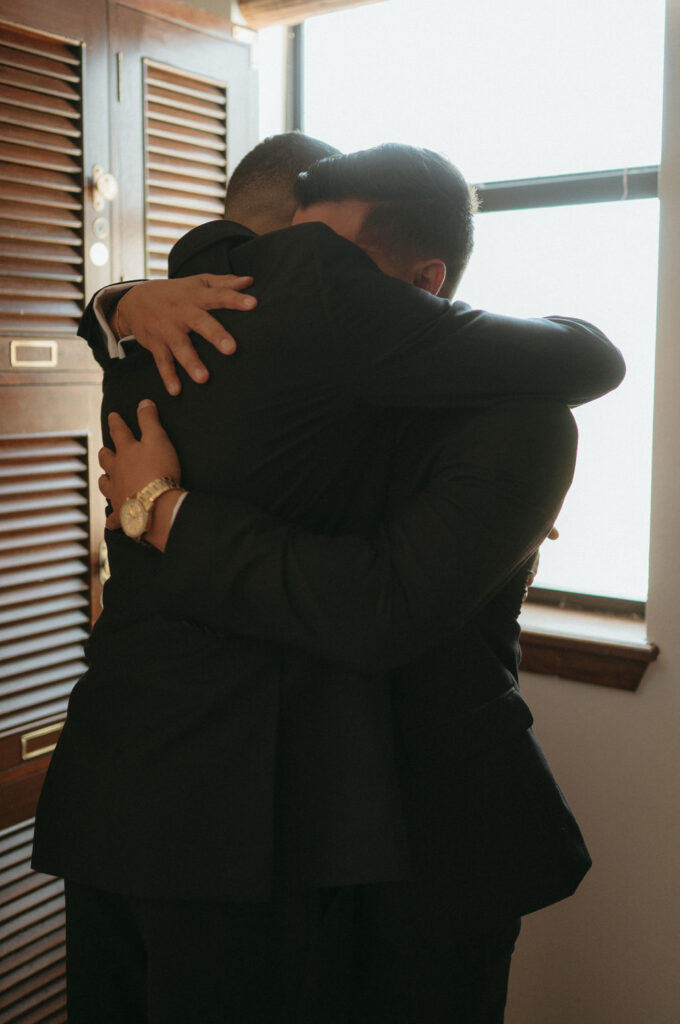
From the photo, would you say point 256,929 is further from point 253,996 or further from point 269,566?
point 269,566

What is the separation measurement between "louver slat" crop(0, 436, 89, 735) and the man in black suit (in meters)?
0.79

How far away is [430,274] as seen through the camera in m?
1.00

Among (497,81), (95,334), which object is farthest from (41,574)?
(497,81)

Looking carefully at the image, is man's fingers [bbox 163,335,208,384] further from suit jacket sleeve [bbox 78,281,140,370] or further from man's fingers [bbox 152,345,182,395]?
suit jacket sleeve [bbox 78,281,140,370]

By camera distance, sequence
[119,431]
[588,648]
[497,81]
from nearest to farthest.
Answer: [119,431] → [588,648] → [497,81]

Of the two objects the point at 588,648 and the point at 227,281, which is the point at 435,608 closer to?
the point at 227,281

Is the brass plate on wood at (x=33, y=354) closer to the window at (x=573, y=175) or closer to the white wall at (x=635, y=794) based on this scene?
the window at (x=573, y=175)

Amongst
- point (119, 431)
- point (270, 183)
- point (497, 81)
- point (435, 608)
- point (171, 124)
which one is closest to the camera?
point (435, 608)

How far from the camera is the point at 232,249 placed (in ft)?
3.04

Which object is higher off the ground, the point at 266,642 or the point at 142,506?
the point at 142,506

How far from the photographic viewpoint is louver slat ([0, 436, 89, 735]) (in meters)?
1.62

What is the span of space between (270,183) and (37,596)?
2.97 feet

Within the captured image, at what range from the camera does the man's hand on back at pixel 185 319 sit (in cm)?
83

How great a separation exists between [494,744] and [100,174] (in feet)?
4.23
